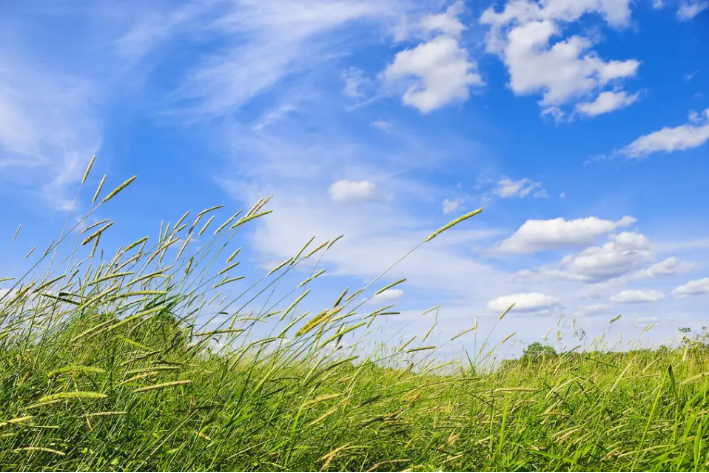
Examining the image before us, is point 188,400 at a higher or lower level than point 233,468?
higher

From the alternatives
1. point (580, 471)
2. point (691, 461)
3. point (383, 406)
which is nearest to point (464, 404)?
point (383, 406)

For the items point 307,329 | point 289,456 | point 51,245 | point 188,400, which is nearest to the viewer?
point 307,329

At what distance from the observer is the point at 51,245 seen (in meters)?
3.35

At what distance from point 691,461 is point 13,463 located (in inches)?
119

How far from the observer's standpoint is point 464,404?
3.22m

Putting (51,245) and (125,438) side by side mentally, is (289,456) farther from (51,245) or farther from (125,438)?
(51,245)

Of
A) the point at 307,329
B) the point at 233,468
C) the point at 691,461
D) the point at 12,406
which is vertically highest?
the point at 307,329

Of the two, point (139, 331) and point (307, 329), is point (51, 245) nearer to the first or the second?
point (139, 331)

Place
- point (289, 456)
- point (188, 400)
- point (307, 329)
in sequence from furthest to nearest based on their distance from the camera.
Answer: point (188, 400) < point (289, 456) < point (307, 329)

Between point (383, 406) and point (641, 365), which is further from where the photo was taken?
point (641, 365)

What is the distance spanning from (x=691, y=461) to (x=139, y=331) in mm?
2846

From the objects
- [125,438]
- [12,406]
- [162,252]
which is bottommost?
[125,438]

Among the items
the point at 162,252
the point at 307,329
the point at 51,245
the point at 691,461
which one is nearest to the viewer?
the point at 307,329

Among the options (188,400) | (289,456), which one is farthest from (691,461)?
(188,400)
